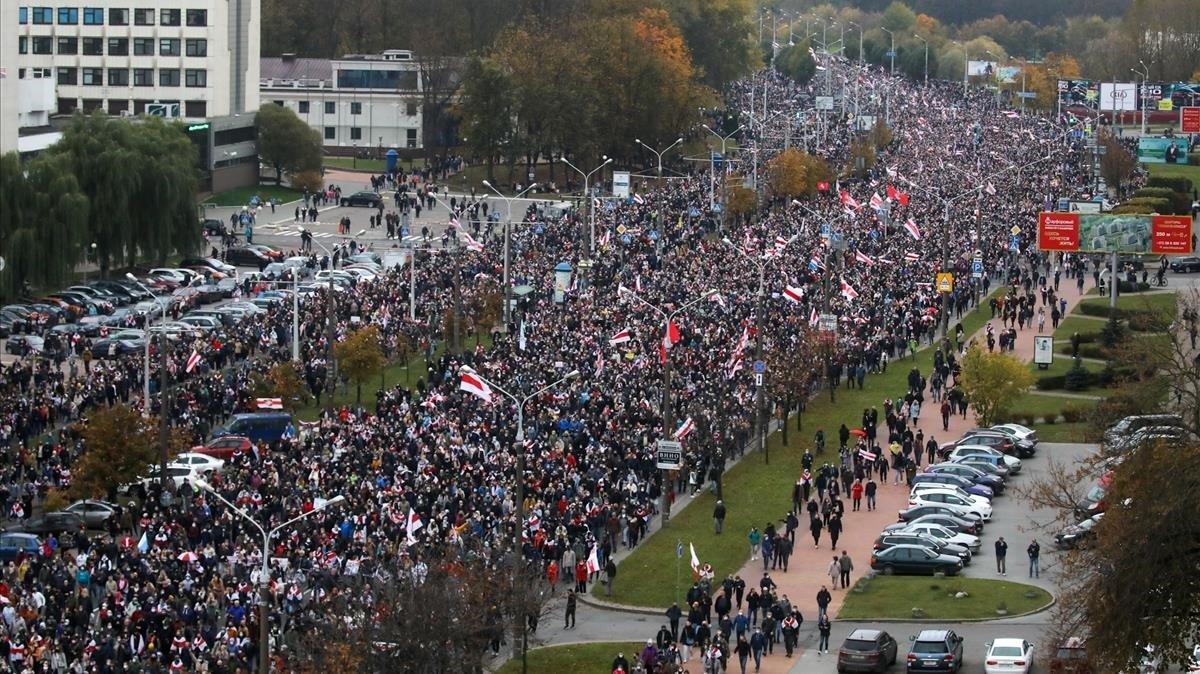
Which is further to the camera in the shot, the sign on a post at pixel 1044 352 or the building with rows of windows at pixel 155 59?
the building with rows of windows at pixel 155 59

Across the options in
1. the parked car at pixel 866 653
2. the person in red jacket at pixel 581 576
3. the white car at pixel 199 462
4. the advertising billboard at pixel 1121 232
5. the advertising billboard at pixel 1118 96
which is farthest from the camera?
the advertising billboard at pixel 1118 96

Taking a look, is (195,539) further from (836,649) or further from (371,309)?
(371,309)

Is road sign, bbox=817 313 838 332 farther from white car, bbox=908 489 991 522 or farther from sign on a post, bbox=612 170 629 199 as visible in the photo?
sign on a post, bbox=612 170 629 199

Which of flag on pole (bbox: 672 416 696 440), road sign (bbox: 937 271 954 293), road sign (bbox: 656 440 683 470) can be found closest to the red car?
flag on pole (bbox: 672 416 696 440)

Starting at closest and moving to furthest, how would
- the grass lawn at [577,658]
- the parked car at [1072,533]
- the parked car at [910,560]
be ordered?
the grass lawn at [577,658]
the parked car at [1072,533]
the parked car at [910,560]

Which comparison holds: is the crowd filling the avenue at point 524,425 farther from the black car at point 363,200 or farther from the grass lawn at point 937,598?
the black car at point 363,200

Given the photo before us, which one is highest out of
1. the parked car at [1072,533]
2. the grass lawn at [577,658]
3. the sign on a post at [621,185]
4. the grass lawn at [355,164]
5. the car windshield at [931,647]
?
the sign on a post at [621,185]

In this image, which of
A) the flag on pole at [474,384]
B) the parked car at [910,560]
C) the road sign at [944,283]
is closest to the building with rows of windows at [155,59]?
the road sign at [944,283]
